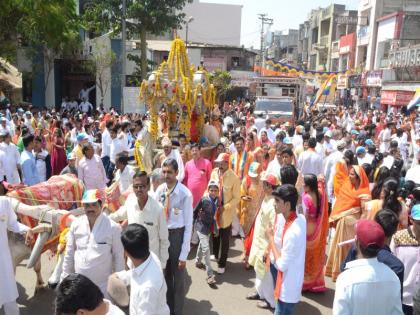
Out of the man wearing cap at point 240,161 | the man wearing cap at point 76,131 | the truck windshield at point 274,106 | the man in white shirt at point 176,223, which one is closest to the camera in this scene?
the man in white shirt at point 176,223

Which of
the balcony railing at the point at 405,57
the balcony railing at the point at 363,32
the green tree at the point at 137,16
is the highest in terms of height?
the balcony railing at the point at 363,32

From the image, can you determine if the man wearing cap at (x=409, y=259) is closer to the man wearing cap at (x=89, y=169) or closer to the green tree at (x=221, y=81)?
the man wearing cap at (x=89, y=169)

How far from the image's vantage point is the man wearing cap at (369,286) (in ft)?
8.50

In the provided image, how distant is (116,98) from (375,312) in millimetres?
23997

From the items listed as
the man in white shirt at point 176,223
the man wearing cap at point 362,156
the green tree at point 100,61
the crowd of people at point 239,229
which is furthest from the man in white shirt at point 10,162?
the green tree at point 100,61

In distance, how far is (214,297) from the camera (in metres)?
5.05

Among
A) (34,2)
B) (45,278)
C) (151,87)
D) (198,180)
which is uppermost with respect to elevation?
(34,2)

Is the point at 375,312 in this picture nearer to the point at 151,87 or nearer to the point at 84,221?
the point at 84,221

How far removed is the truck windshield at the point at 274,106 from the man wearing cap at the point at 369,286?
1456 centimetres

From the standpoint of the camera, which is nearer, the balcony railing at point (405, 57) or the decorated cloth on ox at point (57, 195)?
the decorated cloth on ox at point (57, 195)

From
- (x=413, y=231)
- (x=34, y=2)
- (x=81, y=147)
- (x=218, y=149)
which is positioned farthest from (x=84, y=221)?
(x=34, y=2)

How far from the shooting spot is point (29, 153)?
7.02 meters

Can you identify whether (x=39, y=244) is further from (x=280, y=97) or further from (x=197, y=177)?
(x=280, y=97)

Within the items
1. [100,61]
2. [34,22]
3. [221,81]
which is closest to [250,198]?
[34,22]
